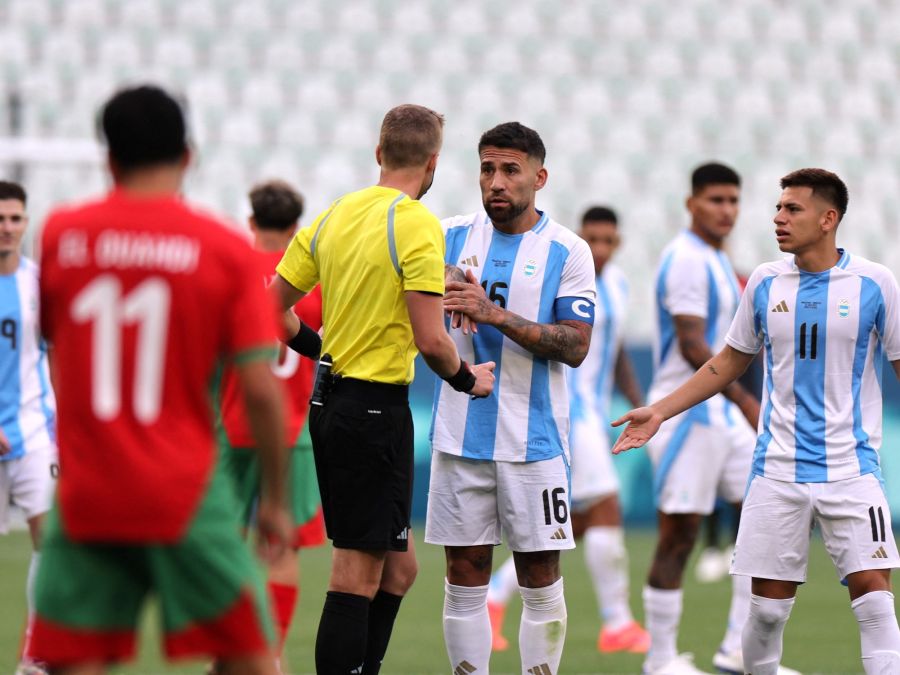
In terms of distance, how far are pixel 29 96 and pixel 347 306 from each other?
38.5 feet

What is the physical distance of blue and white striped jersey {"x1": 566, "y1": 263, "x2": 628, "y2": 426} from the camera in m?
9.43

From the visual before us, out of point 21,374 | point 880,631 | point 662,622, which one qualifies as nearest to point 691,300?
point 662,622

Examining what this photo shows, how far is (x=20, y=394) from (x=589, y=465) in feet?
12.0

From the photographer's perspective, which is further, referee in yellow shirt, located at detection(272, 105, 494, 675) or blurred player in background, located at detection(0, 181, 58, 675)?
blurred player in background, located at detection(0, 181, 58, 675)

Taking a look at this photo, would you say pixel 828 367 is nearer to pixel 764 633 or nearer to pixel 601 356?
pixel 764 633

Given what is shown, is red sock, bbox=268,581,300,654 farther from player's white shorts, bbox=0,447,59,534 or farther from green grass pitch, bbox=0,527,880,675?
player's white shorts, bbox=0,447,59,534

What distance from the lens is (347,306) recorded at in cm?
503

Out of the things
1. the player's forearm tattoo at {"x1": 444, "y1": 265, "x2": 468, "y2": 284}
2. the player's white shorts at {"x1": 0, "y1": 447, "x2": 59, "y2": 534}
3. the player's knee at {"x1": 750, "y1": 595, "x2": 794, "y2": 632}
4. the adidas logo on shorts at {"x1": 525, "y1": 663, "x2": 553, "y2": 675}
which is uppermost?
the player's forearm tattoo at {"x1": 444, "y1": 265, "x2": 468, "y2": 284}

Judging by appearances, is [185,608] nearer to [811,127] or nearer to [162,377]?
[162,377]

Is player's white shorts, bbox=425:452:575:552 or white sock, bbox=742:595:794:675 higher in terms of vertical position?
player's white shorts, bbox=425:452:575:552

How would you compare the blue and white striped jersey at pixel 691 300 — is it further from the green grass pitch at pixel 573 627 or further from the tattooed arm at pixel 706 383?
the tattooed arm at pixel 706 383

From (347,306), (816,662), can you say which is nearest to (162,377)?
(347,306)

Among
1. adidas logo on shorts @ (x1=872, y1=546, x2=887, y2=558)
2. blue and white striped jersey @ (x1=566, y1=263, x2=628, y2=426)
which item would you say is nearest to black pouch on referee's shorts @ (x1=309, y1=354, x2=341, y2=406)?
adidas logo on shorts @ (x1=872, y1=546, x2=887, y2=558)

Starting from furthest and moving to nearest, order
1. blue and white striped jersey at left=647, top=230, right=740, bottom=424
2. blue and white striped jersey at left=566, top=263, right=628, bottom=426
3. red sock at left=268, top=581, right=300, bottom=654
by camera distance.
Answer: blue and white striped jersey at left=566, top=263, right=628, bottom=426
blue and white striped jersey at left=647, top=230, right=740, bottom=424
red sock at left=268, top=581, right=300, bottom=654
